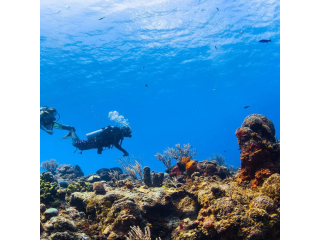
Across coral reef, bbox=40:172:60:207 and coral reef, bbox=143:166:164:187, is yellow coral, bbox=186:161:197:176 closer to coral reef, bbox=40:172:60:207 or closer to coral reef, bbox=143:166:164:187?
coral reef, bbox=143:166:164:187

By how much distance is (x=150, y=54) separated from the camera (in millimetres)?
24141

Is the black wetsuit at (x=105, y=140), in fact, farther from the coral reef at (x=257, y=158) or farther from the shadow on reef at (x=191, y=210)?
the coral reef at (x=257, y=158)

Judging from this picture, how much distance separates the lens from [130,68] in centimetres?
2642

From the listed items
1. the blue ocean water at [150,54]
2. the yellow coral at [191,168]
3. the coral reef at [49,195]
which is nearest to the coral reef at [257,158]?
the yellow coral at [191,168]

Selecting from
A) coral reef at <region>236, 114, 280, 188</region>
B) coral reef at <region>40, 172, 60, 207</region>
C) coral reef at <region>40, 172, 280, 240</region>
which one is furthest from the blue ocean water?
coral reef at <region>40, 172, 60, 207</region>

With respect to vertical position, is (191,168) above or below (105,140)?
below

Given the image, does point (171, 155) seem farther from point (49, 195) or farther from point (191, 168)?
point (49, 195)

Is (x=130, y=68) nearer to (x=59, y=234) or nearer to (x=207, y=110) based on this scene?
(x=59, y=234)

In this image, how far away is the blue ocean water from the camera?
17.4 meters

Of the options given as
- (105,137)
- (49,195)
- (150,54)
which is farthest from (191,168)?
(150,54)

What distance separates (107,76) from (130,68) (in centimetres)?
372
